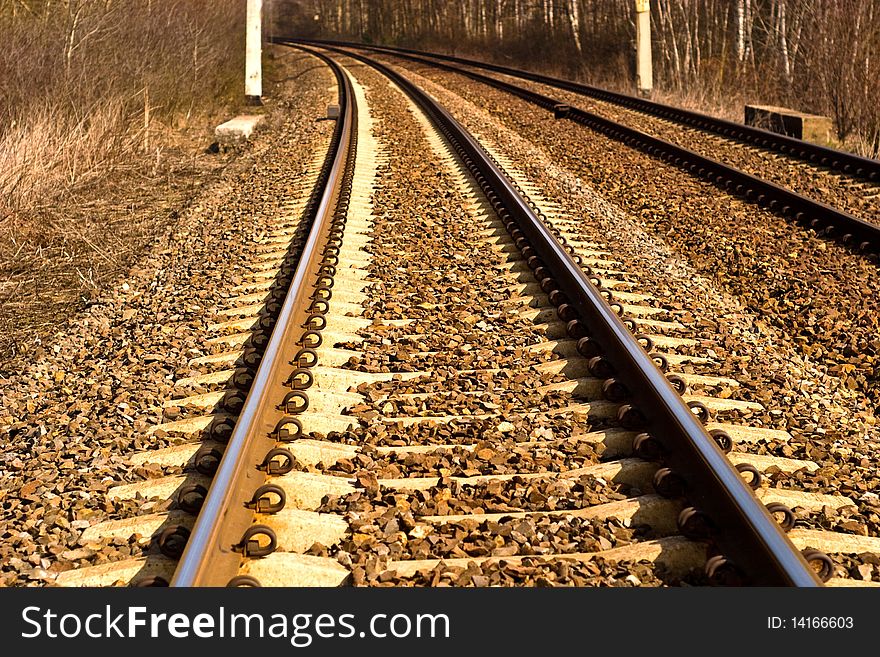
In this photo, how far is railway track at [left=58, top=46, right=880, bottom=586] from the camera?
3.12 metres

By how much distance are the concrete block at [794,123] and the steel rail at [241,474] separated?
10350mm

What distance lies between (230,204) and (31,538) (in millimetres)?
6910

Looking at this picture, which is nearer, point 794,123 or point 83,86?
point 83,86

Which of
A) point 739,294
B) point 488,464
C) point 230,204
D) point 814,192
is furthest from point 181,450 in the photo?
point 814,192

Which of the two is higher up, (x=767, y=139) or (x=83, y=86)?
(x=83, y=86)

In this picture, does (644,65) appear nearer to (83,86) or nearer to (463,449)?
(83,86)

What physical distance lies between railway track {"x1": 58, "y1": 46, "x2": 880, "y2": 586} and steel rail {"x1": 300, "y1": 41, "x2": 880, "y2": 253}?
91.5 inches

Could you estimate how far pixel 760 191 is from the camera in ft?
31.7

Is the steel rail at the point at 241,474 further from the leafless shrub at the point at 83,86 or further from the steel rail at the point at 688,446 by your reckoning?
the leafless shrub at the point at 83,86

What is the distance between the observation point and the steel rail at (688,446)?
113 inches

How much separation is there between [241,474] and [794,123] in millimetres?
12938

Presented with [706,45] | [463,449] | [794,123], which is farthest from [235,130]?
[706,45]

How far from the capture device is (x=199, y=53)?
18.8 m

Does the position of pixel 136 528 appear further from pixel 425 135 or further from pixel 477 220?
pixel 425 135
